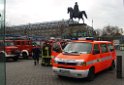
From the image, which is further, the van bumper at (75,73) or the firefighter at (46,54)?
the firefighter at (46,54)

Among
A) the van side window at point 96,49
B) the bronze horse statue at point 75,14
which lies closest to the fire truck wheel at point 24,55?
the van side window at point 96,49

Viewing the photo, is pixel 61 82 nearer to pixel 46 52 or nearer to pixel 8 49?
pixel 46 52

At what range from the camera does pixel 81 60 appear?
1015 cm

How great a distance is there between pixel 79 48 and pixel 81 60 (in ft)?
4.22

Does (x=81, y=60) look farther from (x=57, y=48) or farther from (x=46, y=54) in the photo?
(x=46, y=54)

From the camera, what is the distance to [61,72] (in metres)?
10.5

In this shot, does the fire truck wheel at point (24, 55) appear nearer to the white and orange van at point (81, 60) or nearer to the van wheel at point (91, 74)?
the white and orange van at point (81, 60)

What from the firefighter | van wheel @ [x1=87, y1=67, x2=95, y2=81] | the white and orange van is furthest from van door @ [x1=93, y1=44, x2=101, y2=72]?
the firefighter

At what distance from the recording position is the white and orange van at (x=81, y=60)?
10102 mm

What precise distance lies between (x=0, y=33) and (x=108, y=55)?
30.2 feet

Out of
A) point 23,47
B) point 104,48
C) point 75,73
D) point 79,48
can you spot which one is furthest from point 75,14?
point 75,73

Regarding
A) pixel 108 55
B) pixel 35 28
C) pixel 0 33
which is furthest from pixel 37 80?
pixel 35 28

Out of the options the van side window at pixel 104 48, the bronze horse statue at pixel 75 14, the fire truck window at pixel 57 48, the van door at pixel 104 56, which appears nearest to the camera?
the van door at pixel 104 56

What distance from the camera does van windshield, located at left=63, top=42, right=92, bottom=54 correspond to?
11.1m
